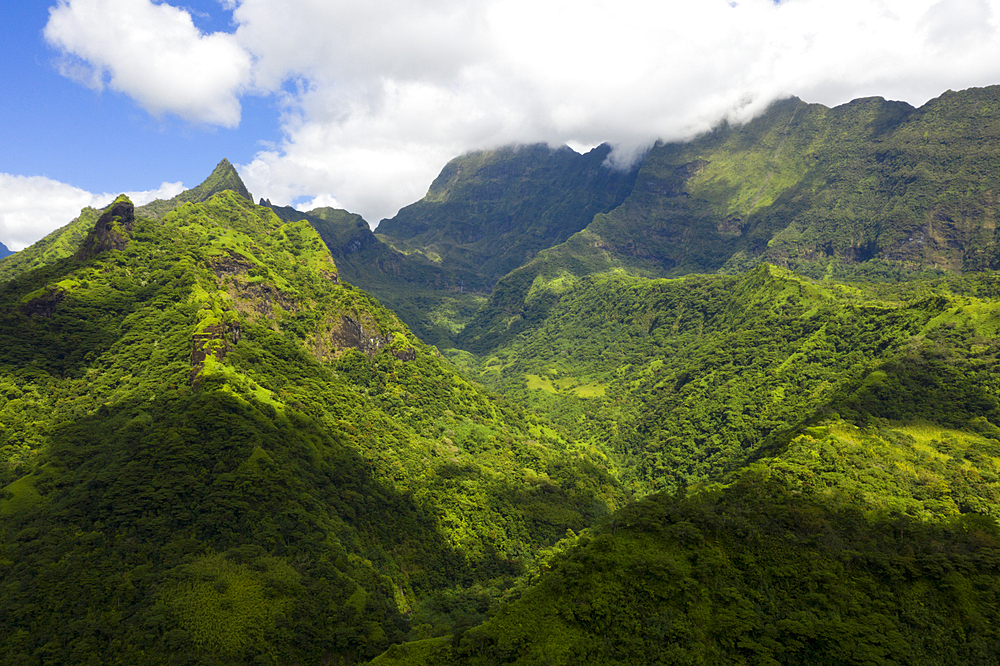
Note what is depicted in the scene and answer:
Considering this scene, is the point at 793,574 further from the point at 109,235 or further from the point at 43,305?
the point at 109,235

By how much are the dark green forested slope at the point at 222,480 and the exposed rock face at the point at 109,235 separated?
0.49 m

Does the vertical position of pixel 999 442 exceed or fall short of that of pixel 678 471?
it exceeds it

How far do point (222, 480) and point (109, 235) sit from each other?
9439 cm

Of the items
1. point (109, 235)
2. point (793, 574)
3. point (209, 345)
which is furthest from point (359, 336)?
point (793, 574)

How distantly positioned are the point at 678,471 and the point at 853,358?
6861 centimetres

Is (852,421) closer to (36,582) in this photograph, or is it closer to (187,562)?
(187,562)

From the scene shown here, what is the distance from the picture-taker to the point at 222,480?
282 ft

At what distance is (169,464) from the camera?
8562 cm

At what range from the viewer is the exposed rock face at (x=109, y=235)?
459 ft

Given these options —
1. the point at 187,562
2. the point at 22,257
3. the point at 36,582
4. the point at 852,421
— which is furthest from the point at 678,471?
the point at 22,257

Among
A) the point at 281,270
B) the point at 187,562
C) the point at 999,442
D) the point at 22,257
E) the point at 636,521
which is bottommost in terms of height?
the point at 999,442

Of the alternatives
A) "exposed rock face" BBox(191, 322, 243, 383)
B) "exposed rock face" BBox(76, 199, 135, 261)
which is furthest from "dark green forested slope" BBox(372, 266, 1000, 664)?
"exposed rock face" BBox(76, 199, 135, 261)

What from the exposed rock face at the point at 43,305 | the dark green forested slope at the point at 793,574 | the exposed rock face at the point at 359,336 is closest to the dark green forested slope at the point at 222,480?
the exposed rock face at the point at 43,305

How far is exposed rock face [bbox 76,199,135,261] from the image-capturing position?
459 feet
